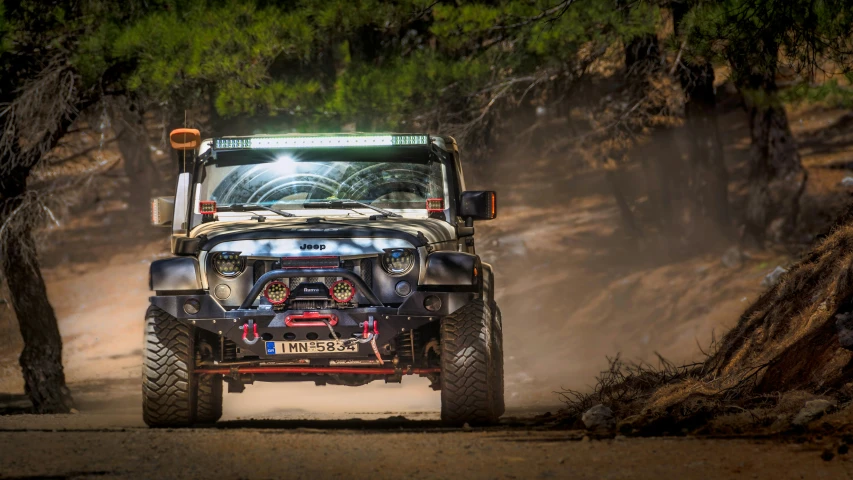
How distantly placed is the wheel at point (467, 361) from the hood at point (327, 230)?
1.95 ft

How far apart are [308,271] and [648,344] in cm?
1395

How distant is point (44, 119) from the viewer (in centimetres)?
1675

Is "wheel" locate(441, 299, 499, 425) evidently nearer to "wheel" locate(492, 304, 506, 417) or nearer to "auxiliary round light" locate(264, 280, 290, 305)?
"wheel" locate(492, 304, 506, 417)

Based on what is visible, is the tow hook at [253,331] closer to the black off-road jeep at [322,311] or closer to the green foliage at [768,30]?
the black off-road jeep at [322,311]

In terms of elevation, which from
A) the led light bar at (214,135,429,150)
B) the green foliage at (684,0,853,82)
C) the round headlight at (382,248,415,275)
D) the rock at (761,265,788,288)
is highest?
the green foliage at (684,0,853,82)

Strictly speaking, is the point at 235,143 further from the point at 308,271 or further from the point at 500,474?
the point at 500,474

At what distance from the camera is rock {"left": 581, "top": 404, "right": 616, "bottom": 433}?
865 cm

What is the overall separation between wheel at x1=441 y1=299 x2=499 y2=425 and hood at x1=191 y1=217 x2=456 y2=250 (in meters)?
0.59

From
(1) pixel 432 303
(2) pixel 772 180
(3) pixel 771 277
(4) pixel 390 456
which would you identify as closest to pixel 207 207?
(1) pixel 432 303

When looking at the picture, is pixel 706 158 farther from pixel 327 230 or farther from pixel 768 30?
pixel 327 230

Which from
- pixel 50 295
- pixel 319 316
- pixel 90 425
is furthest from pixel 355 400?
pixel 50 295

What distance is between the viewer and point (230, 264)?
8.75m

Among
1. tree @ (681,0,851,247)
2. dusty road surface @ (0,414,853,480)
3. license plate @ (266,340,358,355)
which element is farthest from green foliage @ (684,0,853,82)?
license plate @ (266,340,358,355)

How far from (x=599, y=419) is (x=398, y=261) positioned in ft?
5.70
